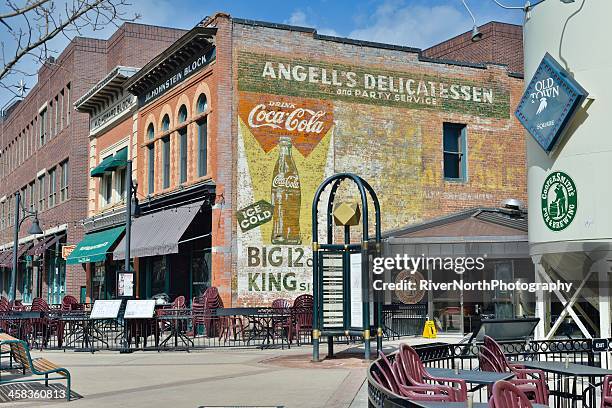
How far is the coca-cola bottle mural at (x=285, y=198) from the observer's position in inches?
984

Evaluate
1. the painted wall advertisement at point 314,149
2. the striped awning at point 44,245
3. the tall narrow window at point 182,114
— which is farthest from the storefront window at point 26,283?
the painted wall advertisement at point 314,149

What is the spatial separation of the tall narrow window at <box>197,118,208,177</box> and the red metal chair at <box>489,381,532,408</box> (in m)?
21.1

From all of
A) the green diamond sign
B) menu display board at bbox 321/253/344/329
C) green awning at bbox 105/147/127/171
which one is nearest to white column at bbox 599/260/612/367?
the green diamond sign

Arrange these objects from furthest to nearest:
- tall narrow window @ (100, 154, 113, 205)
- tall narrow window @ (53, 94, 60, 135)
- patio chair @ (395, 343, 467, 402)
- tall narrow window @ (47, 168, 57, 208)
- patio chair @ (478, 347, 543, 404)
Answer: tall narrow window @ (53, 94, 60, 135)
tall narrow window @ (47, 168, 57, 208)
tall narrow window @ (100, 154, 113, 205)
patio chair @ (478, 347, 543, 404)
patio chair @ (395, 343, 467, 402)

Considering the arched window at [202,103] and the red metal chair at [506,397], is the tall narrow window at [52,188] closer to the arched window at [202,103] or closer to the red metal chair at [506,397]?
the arched window at [202,103]

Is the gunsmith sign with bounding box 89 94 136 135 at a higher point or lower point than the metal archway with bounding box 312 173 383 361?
higher

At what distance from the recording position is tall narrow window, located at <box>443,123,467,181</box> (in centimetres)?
2866

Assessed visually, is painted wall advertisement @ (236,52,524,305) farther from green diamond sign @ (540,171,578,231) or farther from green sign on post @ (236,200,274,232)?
green diamond sign @ (540,171,578,231)

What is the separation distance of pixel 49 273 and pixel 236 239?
2233 centimetres

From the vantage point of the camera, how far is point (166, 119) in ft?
94.4

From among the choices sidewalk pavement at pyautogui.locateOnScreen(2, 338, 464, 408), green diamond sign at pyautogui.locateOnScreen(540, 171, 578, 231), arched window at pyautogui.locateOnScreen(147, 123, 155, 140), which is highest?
arched window at pyautogui.locateOnScreen(147, 123, 155, 140)

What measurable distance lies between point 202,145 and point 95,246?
29.3ft

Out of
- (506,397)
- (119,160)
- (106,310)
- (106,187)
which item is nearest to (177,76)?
(119,160)

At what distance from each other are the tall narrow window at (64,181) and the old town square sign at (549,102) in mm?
29893
